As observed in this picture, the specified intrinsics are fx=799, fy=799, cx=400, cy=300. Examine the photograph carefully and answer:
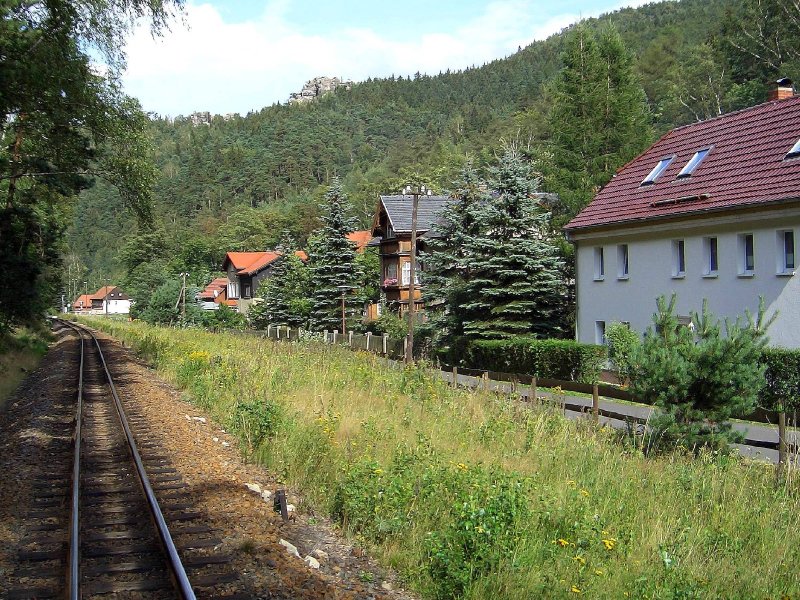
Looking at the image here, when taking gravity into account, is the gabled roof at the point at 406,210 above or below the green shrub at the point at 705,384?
above

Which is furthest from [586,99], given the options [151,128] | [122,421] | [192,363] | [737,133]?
[122,421]

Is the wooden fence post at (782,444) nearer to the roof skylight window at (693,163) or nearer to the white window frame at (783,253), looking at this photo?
the white window frame at (783,253)

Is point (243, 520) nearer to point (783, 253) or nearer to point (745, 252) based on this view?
point (783, 253)

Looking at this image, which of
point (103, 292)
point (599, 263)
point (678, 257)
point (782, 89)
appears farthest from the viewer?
point (103, 292)

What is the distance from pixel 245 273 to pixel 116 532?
8150 cm

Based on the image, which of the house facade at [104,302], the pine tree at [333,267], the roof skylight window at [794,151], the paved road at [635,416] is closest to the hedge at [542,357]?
the paved road at [635,416]

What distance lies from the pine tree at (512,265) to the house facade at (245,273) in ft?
181

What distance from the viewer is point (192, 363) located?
21.1m

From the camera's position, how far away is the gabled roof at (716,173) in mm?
24781

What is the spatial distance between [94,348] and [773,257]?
31569mm

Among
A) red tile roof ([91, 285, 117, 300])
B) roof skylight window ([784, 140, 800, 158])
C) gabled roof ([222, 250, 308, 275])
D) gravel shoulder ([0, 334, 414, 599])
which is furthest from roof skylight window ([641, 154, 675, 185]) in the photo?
red tile roof ([91, 285, 117, 300])

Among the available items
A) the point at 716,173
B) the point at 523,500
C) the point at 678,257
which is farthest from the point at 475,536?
the point at 716,173

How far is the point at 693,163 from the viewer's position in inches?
1151

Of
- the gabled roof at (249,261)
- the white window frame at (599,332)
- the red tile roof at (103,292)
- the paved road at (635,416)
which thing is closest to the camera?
the paved road at (635,416)
